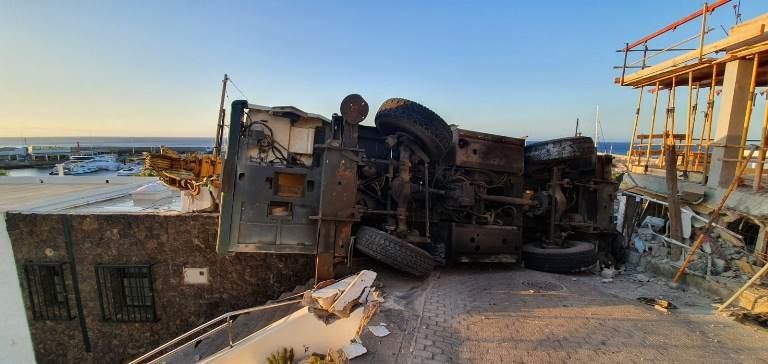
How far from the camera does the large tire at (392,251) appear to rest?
498 cm

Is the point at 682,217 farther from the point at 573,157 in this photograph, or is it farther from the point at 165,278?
the point at 165,278

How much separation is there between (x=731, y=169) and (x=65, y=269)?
13.0m

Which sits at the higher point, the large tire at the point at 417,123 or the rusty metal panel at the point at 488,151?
the large tire at the point at 417,123

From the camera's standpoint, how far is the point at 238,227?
4.88 metres

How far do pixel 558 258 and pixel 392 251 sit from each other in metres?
3.41

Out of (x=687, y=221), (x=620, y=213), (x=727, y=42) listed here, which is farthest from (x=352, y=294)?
(x=727, y=42)

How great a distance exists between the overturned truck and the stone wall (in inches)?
54.7

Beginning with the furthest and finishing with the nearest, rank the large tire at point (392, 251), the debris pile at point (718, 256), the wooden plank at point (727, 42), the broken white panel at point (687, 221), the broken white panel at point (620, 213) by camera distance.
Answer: the broken white panel at point (620, 213) < the broken white panel at point (687, 221) < the wooden plank at point (727, 42) < the debris pile at point (718, 256) < the large tire at point (392, 251)

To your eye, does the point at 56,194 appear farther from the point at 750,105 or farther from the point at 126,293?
the point at 750,105

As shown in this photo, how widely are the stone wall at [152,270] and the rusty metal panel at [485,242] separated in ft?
8.55

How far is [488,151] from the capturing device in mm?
6551

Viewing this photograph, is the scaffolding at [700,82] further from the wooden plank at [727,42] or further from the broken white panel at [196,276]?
the broken white panel at [196,276]

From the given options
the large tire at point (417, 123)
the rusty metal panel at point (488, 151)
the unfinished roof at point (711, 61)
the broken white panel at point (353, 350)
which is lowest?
the broken white panel at point (353, 350)

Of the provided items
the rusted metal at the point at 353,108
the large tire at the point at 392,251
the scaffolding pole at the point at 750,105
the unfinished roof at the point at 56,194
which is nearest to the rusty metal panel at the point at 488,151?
the rusted metal at the point at 353,108
